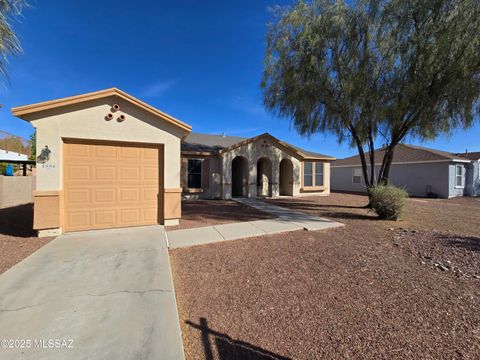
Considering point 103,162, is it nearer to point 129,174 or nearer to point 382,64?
point 129,174

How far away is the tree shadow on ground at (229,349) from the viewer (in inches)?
86.0

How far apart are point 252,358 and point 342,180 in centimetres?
2694

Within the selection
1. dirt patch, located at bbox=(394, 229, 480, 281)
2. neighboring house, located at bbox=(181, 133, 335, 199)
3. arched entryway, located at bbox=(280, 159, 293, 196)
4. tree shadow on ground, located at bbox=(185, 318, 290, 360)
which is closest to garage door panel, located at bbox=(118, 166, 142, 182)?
tree shadow on ground, located at bbox=(185, 318, 290, 360)

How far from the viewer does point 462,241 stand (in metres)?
5.86

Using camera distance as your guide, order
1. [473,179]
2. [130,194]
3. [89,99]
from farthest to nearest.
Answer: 1. [473,179]
2. [130,194]
3. [89,99]

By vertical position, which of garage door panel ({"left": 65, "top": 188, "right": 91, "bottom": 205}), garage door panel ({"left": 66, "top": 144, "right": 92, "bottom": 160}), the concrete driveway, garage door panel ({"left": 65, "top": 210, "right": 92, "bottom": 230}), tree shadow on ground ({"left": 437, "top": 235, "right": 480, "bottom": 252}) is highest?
garage door panel ({"left": 66, "top": 144, "right": 92, "bottom": 160})

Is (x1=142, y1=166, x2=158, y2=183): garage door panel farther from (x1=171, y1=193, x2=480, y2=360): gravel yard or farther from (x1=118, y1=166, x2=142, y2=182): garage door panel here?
(x1=171, y1=193, x2=480, y2=360): gravel yard

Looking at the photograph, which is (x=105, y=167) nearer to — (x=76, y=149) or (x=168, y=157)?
(x=76, y=149)

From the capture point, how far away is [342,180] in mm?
26047

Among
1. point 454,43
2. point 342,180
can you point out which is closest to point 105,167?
point 454,43

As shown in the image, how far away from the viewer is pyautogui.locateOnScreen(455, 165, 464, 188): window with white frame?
1912cm

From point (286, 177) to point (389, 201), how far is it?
9.06 m

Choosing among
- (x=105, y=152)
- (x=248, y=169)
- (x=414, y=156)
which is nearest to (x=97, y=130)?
(x=105, y=152)

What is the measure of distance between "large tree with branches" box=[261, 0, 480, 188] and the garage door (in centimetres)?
776
